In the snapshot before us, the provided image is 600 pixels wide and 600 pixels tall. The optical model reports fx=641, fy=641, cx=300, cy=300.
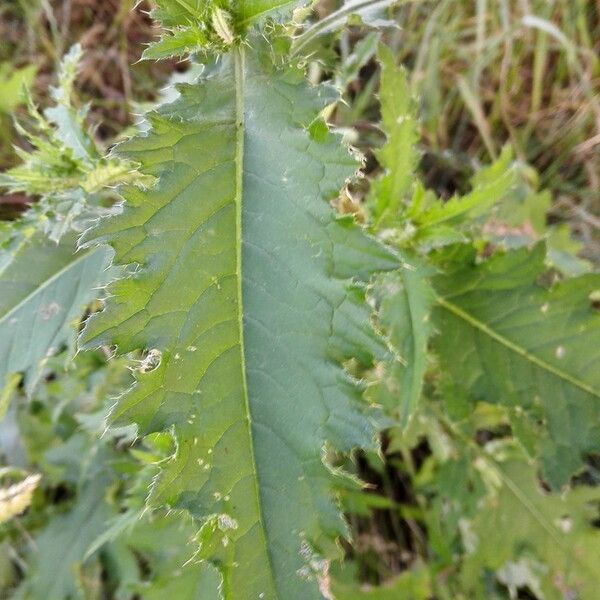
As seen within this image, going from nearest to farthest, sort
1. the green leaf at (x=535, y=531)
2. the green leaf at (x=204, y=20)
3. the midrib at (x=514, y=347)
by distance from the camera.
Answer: the green leaf at (x=204, y=20), the midrib at (x=514, y=347), the green leaf at (x=535, y=531)

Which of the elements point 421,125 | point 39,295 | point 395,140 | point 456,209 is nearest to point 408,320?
point 456,209

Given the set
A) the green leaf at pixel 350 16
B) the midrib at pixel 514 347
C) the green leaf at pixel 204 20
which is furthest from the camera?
the midrib at pixel 514 347

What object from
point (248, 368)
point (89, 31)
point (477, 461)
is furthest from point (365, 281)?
point (89, 31)

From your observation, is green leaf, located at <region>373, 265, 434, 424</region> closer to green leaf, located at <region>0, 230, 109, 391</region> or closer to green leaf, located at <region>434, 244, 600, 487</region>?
green leaf, located at <region>434, 244, 600, 487</region>

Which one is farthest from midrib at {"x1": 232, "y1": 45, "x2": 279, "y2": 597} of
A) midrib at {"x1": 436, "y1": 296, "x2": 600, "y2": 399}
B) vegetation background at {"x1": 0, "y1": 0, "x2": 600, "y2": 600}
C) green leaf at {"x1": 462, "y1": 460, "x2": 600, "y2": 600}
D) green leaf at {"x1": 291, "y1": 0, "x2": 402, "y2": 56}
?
green leaf at {"x1": 462, "y1": 460, "x2": 600, "y2": 600}

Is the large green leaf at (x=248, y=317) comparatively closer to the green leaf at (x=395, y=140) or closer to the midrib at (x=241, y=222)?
the midrib at (x=241, y=222)

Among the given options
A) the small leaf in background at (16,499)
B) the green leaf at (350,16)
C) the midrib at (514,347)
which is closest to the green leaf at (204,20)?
the green leaf at (350,16)

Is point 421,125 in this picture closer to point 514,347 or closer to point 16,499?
point 514,347
